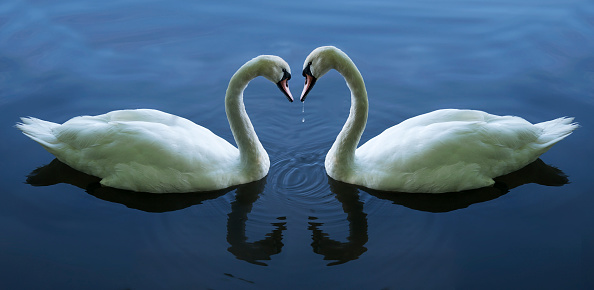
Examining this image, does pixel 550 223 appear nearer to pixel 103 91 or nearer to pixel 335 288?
pixel 335 288

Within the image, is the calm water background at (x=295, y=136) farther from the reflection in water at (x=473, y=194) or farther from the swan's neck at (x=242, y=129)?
the swan's neck at (x=242, y=129)

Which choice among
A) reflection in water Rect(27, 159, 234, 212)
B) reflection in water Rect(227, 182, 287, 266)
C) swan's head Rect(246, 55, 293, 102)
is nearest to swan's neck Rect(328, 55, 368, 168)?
swan's head Rect(246, 55, 293, 102)

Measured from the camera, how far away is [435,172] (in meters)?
8.35

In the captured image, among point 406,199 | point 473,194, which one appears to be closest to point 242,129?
point 406,199

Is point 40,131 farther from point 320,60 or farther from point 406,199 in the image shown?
point 406,199

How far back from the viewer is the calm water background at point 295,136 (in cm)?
737

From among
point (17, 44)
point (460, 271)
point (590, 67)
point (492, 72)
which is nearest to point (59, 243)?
point (460, 271)

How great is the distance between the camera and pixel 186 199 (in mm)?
8438

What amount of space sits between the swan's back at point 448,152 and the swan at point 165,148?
4.41 feet

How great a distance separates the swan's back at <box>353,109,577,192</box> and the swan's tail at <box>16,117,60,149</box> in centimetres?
372

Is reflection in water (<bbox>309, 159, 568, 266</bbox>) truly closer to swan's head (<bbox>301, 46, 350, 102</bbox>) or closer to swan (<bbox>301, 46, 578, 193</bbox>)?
swan (<bbox>301, 46, 578, 193</bbox>)

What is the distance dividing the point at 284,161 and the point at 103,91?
11.5ft

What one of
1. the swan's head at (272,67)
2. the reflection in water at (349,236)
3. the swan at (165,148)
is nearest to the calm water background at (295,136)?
the reflection in water at (349,236)

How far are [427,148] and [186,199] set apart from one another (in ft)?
9.22
